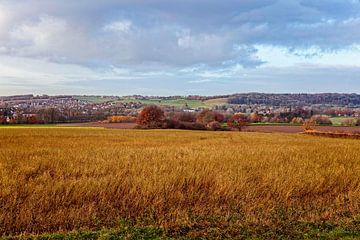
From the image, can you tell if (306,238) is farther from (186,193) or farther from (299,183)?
(299,183)

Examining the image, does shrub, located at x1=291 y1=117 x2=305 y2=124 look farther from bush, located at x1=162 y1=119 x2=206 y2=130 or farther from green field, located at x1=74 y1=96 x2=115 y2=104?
green field, located at x1=74 y1=96 x2=115 y2=104

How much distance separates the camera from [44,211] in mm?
8258

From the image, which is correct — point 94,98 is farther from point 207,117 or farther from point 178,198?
point 178,198

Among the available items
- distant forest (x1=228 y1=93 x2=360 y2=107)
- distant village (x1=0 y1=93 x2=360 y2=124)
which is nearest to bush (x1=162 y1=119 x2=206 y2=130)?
distant village (x1=0 y1=93 x2=360 y2=124)

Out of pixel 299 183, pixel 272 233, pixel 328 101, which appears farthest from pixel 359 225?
pixel 328 101

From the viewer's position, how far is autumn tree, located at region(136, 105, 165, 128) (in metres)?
83.9

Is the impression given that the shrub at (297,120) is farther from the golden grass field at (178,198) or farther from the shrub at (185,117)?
the golden grass field at (178,198)

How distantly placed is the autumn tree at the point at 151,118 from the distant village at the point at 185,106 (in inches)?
545

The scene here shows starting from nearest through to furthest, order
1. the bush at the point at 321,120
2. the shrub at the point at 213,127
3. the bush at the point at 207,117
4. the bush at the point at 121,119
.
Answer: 1. the shrub at the point at 213,127
2. the bush at the point at 207,117
3. the bush at the point at 321,120
4. the bush at the point at 121,119

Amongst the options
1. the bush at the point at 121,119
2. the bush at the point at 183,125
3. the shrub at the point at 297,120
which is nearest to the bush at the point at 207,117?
the bush at the point at 183,125

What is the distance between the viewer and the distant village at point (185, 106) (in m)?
96.6

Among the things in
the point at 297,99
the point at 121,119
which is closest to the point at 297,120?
the point at 121,119

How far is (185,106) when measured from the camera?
144m

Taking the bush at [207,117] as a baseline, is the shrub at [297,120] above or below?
below
